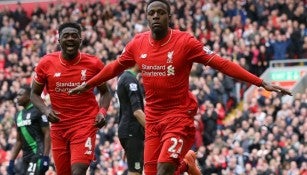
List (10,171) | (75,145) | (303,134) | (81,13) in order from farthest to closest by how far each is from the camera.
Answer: (81,13) → (303,134) → (10,171) → (75,145)

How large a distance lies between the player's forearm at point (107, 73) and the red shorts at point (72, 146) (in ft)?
2.95

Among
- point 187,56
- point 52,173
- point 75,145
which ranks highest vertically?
point 187,56

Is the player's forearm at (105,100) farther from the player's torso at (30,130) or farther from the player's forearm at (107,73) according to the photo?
the player's torso at (30,130)

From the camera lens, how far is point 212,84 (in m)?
26.7

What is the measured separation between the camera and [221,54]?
27.8m

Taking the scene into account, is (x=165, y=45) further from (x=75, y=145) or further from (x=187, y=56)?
(x=75, y=145)

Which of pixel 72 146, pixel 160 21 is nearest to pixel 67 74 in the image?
pixel 72 146

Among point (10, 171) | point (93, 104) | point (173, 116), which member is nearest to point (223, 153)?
point (10, 171)

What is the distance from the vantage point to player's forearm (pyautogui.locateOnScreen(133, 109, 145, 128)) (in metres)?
14.8

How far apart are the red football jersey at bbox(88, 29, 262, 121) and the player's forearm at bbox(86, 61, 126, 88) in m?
0.29

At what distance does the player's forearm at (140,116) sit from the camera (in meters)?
14.8

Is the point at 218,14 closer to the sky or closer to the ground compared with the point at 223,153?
closer to the sky

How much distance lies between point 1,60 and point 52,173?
11.5 metres

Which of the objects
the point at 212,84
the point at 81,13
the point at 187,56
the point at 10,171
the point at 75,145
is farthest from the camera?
the point at 81,13
